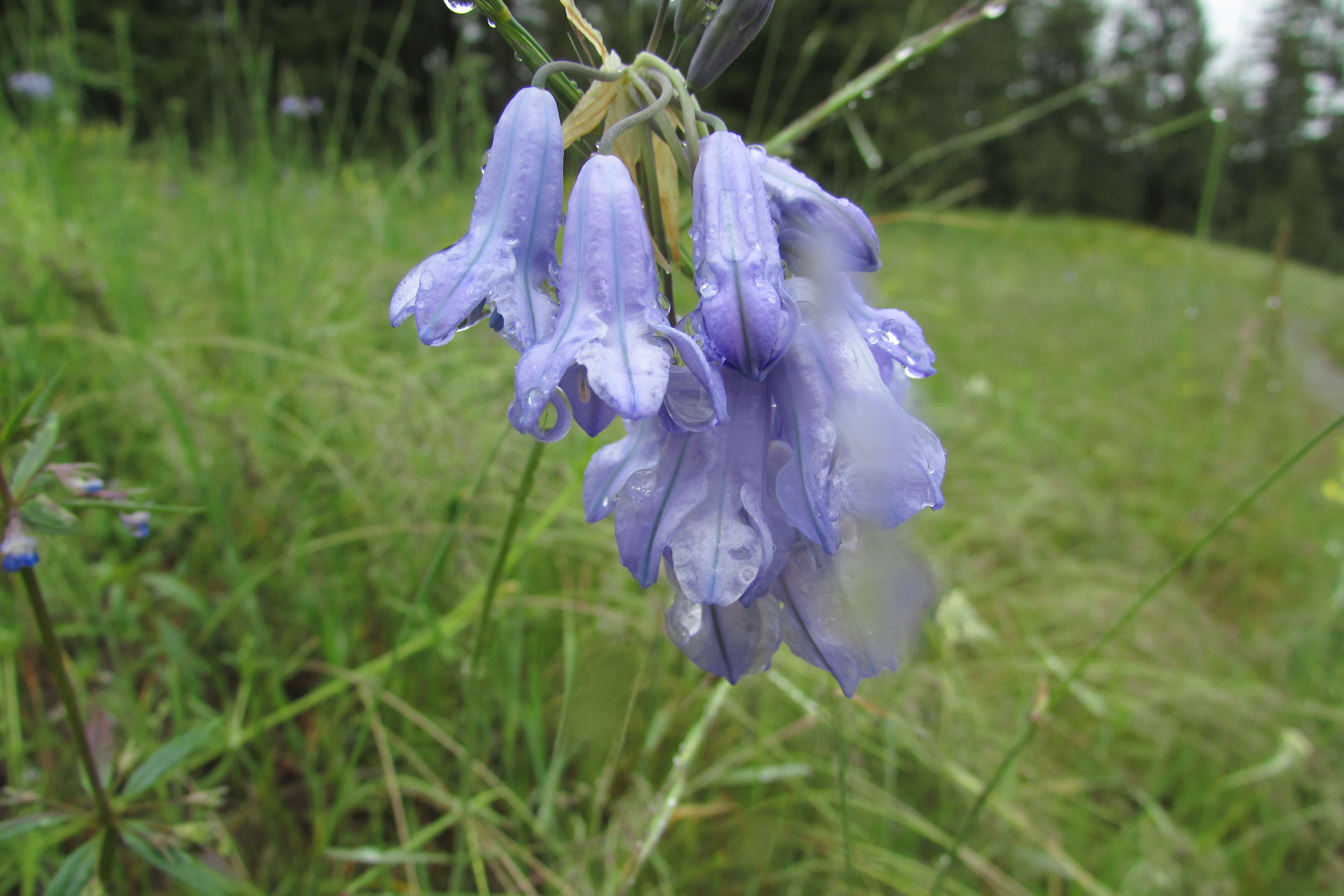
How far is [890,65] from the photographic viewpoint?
964 mm

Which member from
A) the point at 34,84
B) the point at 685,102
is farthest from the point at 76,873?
the point at 34,84

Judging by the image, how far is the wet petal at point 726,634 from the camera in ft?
2.07

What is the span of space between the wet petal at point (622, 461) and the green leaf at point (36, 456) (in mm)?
614

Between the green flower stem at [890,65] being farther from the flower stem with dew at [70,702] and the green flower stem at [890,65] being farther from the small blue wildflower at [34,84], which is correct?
the small blue wildflower at [34,84]

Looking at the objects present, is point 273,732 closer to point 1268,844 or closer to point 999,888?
point 999,888

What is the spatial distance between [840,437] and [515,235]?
0.93 feet

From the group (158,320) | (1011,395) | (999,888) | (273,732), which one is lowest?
(1011,395)

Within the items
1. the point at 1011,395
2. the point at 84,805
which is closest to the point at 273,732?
the point at 84,805

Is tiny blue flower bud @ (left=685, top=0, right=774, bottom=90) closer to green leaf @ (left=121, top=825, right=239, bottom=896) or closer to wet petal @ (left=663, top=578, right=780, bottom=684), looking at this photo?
wet petal @ (left=663, top=578, right=780, bottom=684)

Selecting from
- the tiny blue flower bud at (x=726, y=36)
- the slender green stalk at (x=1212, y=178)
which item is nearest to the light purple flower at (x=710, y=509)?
the tiny blue flower bud at (x=726, y=36)

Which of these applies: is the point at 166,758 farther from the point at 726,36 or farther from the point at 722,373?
the point at 726,36

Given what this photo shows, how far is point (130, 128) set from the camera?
3402 millimetres

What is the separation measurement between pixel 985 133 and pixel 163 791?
68.2 inches

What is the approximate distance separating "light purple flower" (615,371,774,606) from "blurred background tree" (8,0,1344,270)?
37 centimetres
